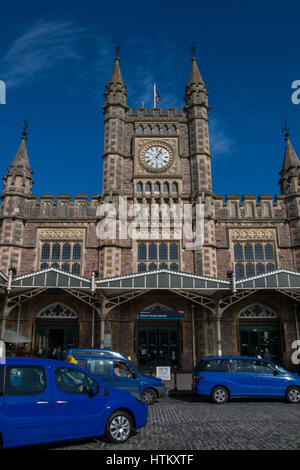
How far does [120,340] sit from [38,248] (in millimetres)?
8646

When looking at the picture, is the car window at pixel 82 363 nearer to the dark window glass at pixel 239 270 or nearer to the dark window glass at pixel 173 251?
the dark window glass at pixel 173 251

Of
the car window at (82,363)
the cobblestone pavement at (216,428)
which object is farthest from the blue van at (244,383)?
the car window at (82,363)

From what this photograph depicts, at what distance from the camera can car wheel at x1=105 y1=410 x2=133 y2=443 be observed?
7266mm

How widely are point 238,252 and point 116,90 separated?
55.4ft

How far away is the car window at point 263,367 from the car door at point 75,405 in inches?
305

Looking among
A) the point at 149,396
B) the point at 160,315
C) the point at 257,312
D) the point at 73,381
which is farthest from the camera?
the point at 257,312

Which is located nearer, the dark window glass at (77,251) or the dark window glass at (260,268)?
the dark window glass at (260,268)

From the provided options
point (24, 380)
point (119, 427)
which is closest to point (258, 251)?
point (119, 427)

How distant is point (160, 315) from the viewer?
21188 mm

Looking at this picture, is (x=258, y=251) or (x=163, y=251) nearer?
(x=163, y=251)

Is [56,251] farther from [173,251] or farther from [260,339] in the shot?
[260,339]

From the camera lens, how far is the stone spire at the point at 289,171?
26297 millimetres

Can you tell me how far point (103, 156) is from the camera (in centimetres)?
2770
